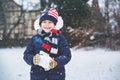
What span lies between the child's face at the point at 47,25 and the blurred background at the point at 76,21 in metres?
8.52

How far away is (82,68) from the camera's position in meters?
8.98

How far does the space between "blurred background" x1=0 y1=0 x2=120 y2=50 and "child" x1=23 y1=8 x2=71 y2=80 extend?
8.55m

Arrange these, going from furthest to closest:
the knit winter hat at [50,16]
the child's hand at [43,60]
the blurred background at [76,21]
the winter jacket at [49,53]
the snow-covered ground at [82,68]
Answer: the blurred background at [76,21], the snow-covered ground at [82,68], the knit winter hat at [50,16], the winter jacket at [49,53], the child's hand at [43,60]

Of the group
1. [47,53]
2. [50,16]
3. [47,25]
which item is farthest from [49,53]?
[50,16]

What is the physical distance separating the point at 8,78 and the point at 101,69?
2.13 meters

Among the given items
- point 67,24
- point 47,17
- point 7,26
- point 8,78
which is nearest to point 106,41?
point 67,24

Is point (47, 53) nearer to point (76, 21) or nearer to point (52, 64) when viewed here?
point (52, 64)

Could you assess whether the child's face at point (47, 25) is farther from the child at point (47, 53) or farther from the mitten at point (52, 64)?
the mitten at point (52, 64)

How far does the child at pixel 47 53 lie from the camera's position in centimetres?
429

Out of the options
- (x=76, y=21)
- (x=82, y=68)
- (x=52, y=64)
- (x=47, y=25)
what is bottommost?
(x=82, y=68)

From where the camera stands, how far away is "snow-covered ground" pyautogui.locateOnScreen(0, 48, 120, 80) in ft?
25.9

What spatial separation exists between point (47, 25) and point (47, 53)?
29 cm

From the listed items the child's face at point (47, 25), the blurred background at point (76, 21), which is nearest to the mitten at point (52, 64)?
the child's face at point (47, 25)

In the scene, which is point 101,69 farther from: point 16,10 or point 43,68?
point 16,10
